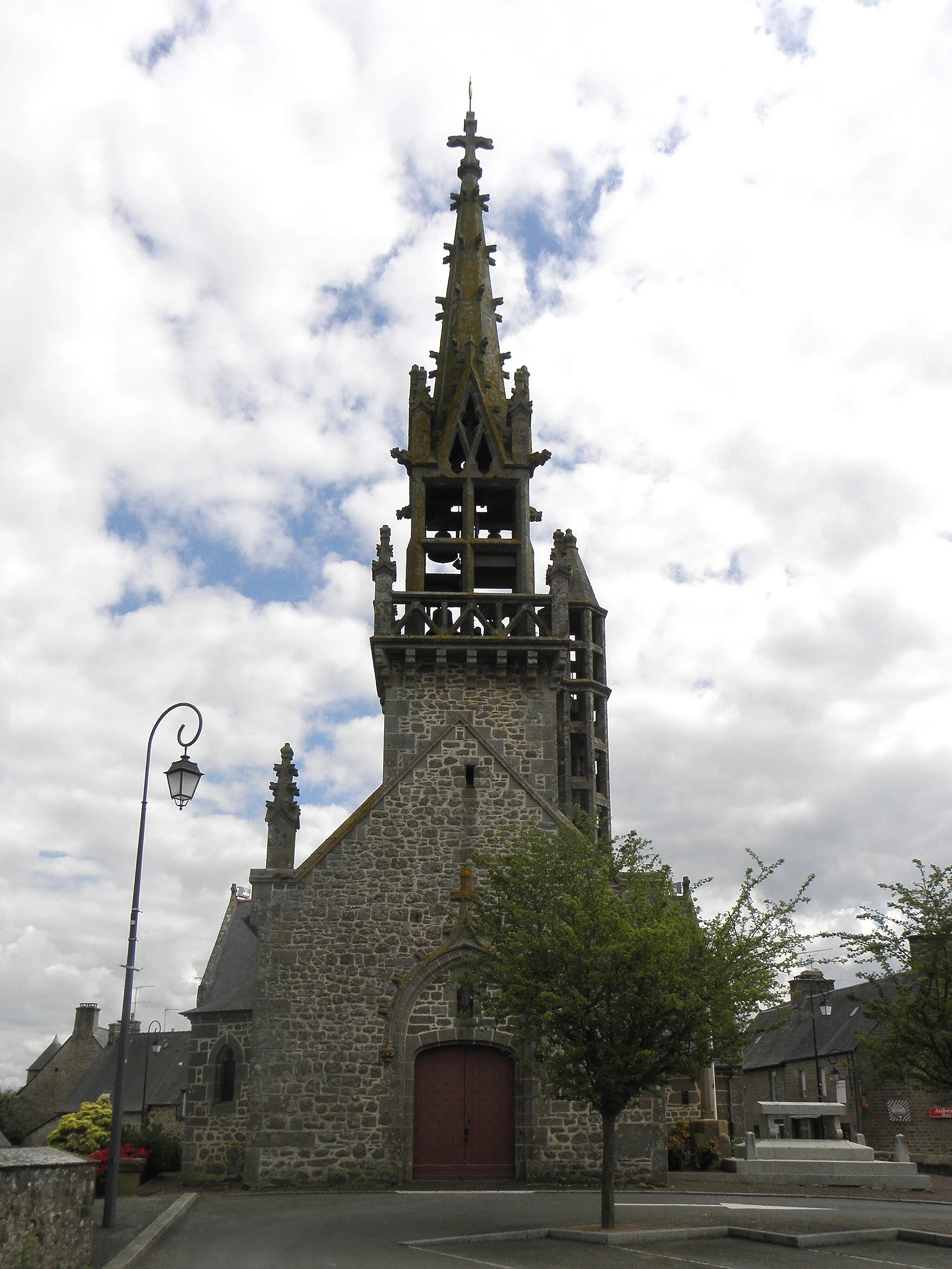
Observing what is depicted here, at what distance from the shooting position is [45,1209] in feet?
31.4

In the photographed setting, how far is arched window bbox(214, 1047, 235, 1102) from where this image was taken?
2058 centimetres

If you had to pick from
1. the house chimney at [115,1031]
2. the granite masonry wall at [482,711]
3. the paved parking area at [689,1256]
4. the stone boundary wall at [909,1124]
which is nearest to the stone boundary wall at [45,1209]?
the paved parking area at [689,1256]

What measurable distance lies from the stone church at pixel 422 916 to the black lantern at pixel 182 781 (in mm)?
4767

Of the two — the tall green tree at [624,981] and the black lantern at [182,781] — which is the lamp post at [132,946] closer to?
the black lantern at [182,781]

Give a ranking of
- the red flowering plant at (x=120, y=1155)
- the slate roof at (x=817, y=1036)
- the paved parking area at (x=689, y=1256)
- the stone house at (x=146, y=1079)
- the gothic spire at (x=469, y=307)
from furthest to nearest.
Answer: the stone house at (x=146, y=1079)
the slate roof at (x=817, y=1036)
the gothic spire at (x=469, y=307)
the red flowering plant at (x=120, y=1155)
the paved parking area at (x=689, y=1256)

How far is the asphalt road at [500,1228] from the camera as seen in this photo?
11.3m

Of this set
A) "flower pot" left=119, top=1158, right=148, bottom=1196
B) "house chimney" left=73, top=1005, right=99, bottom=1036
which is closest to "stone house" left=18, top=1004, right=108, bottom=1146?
"house chimney" left=73, top=1005, right=99, bottom=1036

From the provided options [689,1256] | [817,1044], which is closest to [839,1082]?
[817,1044]

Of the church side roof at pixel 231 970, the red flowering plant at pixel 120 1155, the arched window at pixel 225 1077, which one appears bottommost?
the red flowering plant at pixel 120 1155

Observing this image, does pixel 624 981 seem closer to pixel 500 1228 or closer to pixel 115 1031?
pixel 500 1228

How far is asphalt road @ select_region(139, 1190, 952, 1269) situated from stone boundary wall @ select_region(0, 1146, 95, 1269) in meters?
1.24

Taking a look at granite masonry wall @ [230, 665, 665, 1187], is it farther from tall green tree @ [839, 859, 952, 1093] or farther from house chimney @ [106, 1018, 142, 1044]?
house chimney @ [106, 1018, 142, 1044]

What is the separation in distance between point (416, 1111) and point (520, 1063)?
1994mm

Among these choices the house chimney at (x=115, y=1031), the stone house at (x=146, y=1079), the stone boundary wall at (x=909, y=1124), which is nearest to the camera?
the stone boundary wall at (x=909, y=1124)
